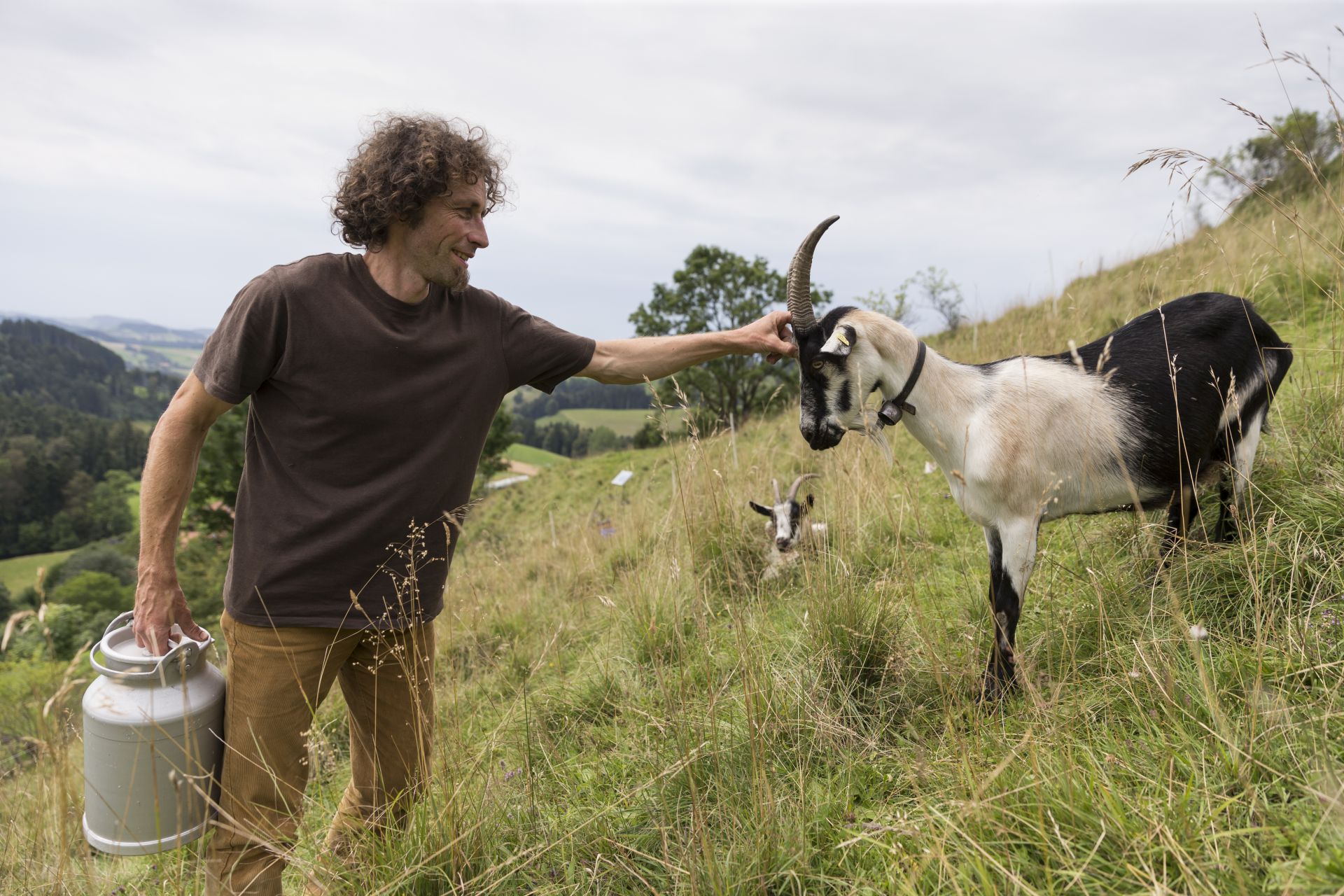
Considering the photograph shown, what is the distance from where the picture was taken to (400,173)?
2621mm

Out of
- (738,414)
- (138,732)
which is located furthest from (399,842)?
(738,414)

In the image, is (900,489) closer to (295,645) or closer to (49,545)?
(295,645)

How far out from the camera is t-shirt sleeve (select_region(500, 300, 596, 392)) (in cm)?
306

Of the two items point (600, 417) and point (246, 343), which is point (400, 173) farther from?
point (600, 417)

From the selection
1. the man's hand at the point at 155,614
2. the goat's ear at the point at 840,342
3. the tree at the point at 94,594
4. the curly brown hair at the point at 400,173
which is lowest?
the tree at the point at 94,594

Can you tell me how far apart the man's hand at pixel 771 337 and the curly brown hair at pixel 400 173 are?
130 cm

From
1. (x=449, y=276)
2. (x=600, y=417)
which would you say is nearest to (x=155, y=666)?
(x=449, y=276)

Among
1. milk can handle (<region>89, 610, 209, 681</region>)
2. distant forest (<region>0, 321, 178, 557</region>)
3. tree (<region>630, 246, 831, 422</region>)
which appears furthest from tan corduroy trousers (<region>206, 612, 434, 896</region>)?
distant forest (<region>0, 321, 178, 557</region>)

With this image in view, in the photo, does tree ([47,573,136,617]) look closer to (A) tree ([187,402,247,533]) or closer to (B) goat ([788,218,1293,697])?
(A) tree ([187,402,247,533])

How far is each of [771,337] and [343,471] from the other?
186cm

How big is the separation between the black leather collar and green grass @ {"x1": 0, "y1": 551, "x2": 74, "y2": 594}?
2653 inches

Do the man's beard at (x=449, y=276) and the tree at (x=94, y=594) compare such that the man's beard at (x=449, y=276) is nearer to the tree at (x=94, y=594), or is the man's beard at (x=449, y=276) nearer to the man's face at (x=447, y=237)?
the man's face at (x=447, y=237)

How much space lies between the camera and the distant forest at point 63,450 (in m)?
63.6

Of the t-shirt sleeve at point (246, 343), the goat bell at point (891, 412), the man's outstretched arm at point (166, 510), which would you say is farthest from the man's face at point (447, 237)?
the goat bell at point (891, 412)
